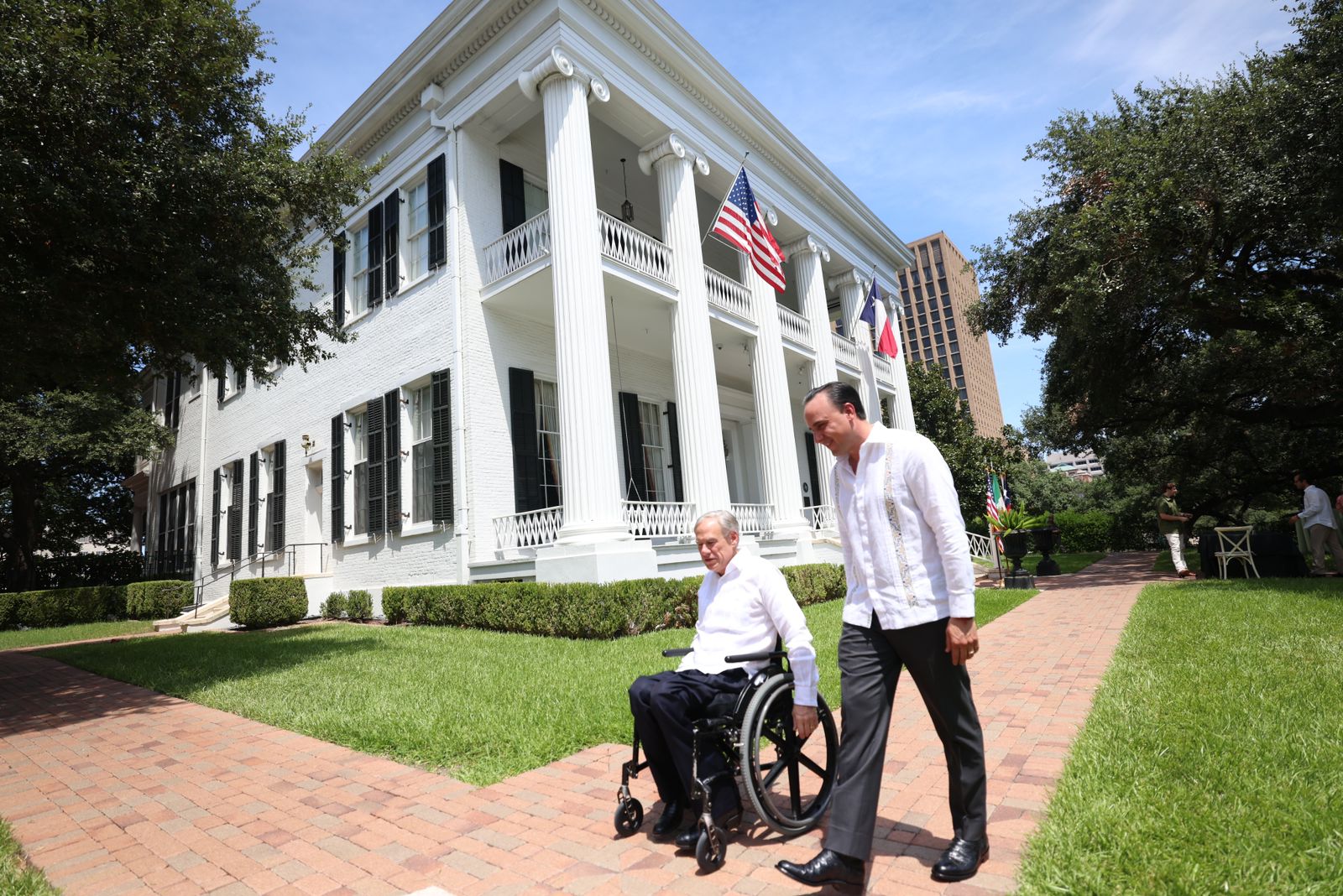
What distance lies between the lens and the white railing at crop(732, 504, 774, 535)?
14.0m

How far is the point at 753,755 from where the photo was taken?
106 inches

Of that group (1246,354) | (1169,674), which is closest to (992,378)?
(1246,354)

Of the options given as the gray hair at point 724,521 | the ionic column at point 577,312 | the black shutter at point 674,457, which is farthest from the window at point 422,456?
the gray hair at point 724,521

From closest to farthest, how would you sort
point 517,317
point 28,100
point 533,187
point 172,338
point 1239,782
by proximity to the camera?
1. point 1239,782
2. point 28,100
3. point 172,338
4. point 517,317
5. point 533,187

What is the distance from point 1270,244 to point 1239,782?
43.8ft

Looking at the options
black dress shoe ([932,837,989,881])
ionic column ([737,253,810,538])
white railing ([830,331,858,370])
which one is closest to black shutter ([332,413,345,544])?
ionic column ([737,253,810,538])

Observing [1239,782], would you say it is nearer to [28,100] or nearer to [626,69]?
[28,100]

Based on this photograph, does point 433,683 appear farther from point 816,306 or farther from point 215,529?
point 215,529

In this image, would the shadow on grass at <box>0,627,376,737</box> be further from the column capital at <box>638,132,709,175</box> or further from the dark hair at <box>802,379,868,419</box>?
the column capital at <box>638,132,709,175</box>

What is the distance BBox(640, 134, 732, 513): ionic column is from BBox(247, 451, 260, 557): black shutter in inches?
450

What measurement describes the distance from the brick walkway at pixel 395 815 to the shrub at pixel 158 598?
45.9ft

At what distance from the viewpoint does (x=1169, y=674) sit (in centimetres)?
494

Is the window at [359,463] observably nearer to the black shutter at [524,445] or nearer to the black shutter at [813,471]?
the black shutter at [524,445]

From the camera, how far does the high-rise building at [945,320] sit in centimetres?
11625
